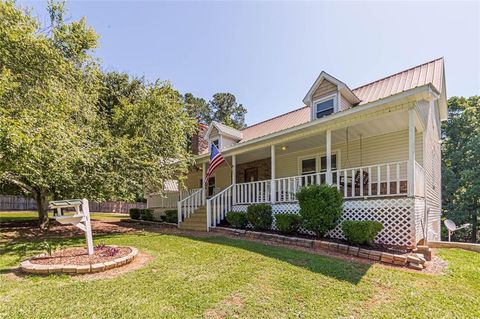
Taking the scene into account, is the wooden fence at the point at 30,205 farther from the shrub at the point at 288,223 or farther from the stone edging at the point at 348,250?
the shrub at the point at 288,223

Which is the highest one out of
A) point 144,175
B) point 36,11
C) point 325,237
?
point 36,11

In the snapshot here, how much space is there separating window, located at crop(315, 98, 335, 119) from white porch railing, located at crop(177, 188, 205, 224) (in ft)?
21.4

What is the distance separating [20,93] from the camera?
7.78 meters

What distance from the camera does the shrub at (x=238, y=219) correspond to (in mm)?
9773

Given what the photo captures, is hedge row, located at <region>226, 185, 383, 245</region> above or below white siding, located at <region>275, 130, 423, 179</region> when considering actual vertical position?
below

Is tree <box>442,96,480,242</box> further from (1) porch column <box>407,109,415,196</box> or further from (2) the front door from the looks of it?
(1) porch column <box>407,109,415,196</box>

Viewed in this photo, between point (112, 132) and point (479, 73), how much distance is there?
68.1 ft

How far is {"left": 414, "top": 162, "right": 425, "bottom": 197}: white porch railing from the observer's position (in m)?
6.93

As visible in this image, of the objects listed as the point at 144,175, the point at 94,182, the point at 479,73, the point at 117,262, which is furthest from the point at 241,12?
the point at 479,73

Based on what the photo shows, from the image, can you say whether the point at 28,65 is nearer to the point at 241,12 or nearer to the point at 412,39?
the point at 241,12

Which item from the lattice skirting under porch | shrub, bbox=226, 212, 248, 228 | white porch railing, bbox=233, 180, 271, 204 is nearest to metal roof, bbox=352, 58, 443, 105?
the lattice skirting under porch

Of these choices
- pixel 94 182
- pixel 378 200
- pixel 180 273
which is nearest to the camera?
pixel 180 273

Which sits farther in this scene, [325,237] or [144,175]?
[144,175]

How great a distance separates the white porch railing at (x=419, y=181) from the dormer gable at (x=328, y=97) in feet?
11.8
